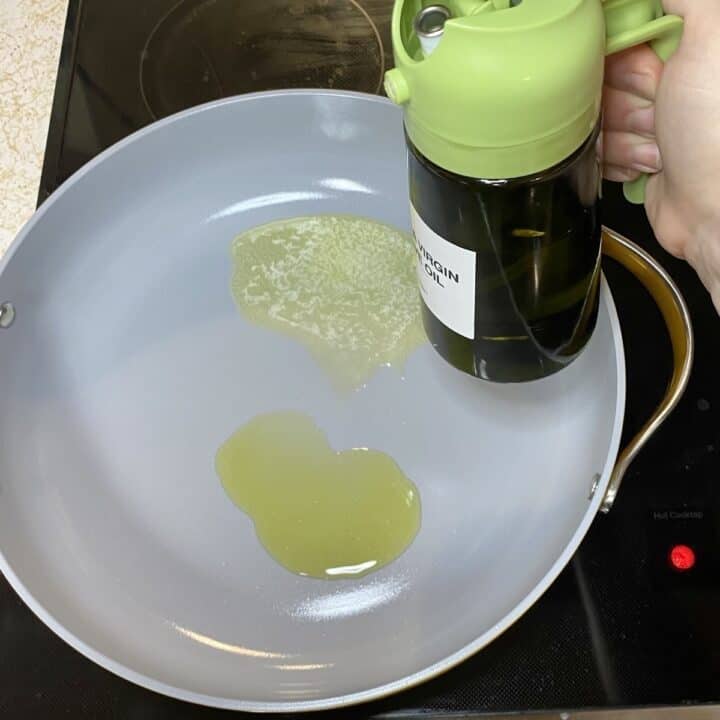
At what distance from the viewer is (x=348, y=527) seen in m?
0.56

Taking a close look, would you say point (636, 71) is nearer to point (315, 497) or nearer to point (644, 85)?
point (644, 85)

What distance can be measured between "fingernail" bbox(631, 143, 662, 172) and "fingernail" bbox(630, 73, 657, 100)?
3 centimetres

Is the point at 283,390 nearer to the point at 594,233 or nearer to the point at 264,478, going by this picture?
the point at 264,478

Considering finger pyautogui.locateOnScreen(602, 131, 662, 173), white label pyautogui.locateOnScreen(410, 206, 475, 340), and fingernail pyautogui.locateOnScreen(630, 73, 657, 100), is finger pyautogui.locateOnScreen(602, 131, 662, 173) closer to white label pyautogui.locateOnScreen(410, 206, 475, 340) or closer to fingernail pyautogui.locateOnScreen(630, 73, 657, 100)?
fingernail pyautogui.locateOnScreen(630, 73, 657, 100)

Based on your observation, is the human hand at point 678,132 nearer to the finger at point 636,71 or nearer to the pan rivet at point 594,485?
the finger at point 636,71

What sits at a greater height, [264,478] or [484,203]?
[484,203]

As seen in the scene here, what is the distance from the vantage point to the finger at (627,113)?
0.50 metres

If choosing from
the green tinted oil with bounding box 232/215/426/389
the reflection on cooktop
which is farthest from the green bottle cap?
the reflection on cooktop

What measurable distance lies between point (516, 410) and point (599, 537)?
0.10m


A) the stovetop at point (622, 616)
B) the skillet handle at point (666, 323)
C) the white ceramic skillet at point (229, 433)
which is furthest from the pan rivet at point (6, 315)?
the skillet handle at point (666, 323)

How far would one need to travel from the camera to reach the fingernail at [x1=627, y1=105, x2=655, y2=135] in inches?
19.7

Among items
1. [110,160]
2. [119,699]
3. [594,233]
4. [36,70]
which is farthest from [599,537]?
[36,70]

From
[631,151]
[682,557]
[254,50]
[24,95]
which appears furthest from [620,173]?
[24,95]

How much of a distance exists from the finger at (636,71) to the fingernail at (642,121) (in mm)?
14
